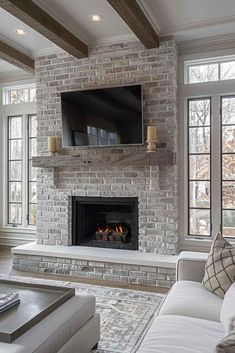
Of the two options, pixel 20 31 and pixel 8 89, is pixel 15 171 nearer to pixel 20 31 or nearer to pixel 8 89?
pixel 8 89

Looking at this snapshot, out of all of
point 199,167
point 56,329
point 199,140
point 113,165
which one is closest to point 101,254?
point 113,165

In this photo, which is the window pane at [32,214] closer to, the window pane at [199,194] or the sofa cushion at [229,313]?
the window pane at [199,194]

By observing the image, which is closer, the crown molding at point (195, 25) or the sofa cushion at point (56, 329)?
the sofa cushion at point (56, 329)

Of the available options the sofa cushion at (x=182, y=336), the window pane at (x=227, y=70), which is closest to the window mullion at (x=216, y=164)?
the window pane at (x=227, y=70)

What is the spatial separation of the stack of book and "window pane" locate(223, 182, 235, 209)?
302 centimetres

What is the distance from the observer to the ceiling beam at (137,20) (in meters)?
3.06

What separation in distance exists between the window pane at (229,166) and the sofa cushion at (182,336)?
2.69m

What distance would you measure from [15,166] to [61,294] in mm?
3775

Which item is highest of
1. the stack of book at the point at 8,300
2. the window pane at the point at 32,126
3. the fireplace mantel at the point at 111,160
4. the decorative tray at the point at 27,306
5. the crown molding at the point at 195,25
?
the crown molding at the point at 195,25

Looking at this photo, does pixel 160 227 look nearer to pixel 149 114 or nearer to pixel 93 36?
pixel 149 114

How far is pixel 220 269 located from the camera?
2215mm

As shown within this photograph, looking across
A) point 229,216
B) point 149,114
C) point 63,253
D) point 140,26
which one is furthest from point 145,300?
point 140,26

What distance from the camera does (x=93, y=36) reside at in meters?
4.18

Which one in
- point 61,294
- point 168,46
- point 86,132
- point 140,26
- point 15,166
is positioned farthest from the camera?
point 15,166
